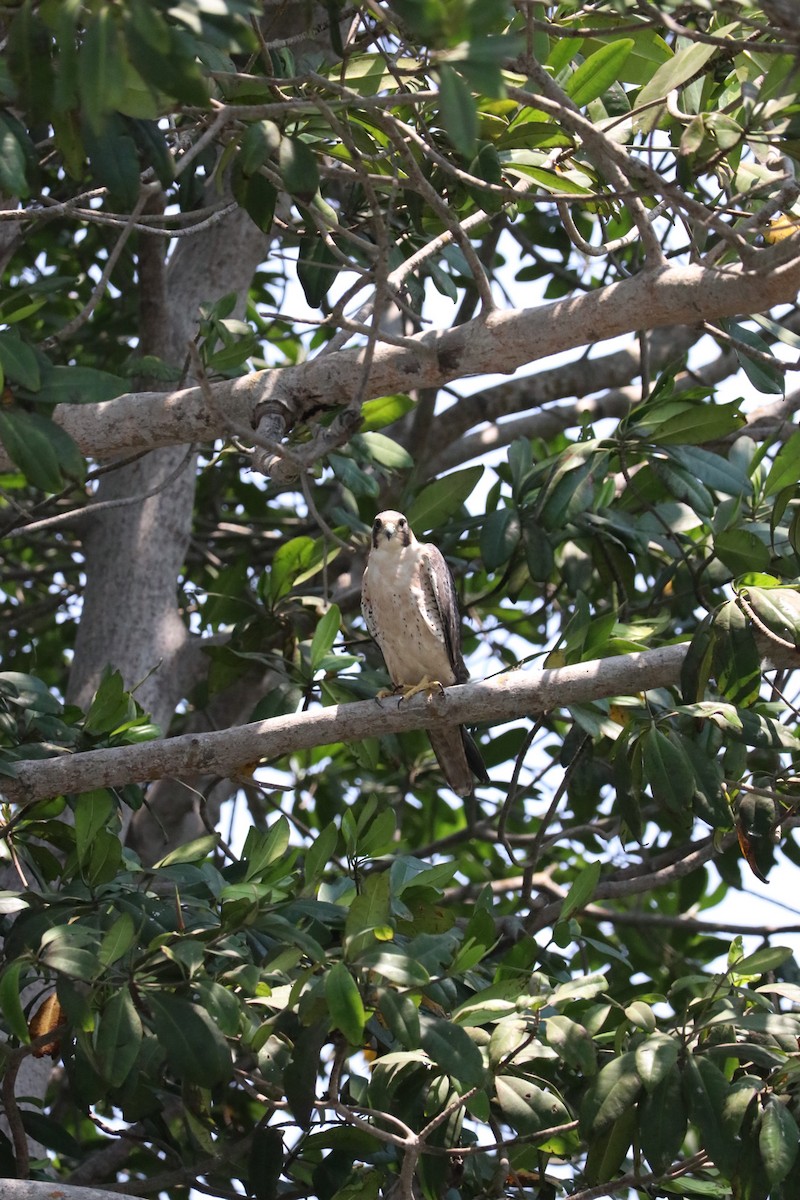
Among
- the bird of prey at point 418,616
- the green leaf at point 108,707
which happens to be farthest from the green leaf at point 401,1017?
the bird of prey at point 418,616

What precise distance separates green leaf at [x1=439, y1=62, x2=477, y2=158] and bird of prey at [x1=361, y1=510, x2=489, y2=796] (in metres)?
2.34

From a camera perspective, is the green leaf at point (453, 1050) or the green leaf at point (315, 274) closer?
the green leaf at point (453, 1050)

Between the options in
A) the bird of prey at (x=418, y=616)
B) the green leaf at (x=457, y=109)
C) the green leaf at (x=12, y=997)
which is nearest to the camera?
the green leaf at (x=457, y=109)

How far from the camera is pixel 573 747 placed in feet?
13.5

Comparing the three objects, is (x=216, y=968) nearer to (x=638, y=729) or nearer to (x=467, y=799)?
(x=638, y=729)

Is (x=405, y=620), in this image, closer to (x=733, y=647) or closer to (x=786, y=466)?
(x=786, y=466)

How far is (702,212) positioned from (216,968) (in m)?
2.06

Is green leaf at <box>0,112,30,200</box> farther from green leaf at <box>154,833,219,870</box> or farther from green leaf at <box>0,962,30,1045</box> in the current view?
green leaf at <box>154,833,219,870</box>

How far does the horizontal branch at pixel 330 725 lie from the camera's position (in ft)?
10.4

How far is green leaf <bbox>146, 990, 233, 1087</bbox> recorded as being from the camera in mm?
2666

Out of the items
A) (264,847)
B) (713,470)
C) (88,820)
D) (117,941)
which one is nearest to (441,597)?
(713,470)

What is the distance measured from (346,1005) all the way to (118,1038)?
48cm

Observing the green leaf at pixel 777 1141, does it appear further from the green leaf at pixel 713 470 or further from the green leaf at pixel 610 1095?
the green leaf at pixel 713 470

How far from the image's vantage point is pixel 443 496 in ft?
14.8
